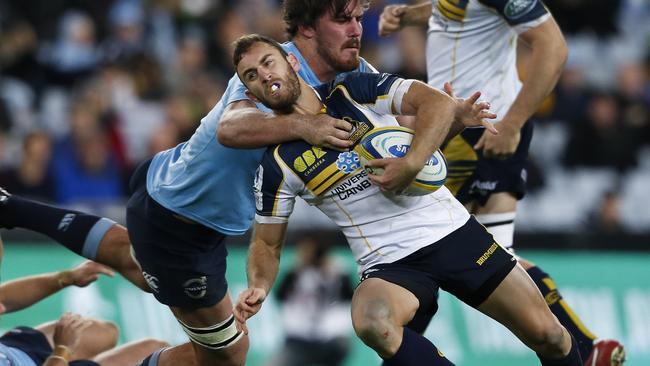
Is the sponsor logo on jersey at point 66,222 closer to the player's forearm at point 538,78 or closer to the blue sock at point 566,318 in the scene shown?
the player's forearm at point 538,78

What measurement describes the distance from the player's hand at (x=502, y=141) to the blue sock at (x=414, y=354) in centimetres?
138

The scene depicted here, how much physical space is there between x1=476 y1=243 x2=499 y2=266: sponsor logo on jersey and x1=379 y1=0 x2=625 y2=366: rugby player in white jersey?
2.86 ft

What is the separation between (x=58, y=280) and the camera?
7199mm

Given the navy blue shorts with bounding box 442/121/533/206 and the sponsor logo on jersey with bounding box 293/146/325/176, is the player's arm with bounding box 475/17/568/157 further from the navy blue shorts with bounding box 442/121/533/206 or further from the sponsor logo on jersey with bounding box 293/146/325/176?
the sponsor logo on jersey with bounding box 293/146/325/176

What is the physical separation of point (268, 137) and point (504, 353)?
515 centimetres

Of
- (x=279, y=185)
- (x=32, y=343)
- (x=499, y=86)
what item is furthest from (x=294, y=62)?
(x=32, y=343)

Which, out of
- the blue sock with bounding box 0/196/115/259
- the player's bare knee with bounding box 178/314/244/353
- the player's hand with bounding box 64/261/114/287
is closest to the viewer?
the player's bare knee with bounding box 178/314/244/353

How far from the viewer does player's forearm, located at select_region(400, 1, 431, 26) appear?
728 centimetres

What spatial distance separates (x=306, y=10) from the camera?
6.11 metres

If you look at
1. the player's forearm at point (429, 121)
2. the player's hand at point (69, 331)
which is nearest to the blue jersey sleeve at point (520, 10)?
the player's forearm at point (429, 121)

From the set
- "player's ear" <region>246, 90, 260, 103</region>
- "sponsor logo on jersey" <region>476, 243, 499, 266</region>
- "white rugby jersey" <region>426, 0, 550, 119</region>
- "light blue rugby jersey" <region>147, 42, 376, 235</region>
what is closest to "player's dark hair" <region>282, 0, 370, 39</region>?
"light blue rugby jersey" <region>147, 42, 376, 235</region>

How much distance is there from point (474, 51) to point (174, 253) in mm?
2006

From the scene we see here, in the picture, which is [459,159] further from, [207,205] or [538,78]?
[207,205]

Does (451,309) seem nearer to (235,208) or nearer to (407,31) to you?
(407,31)
